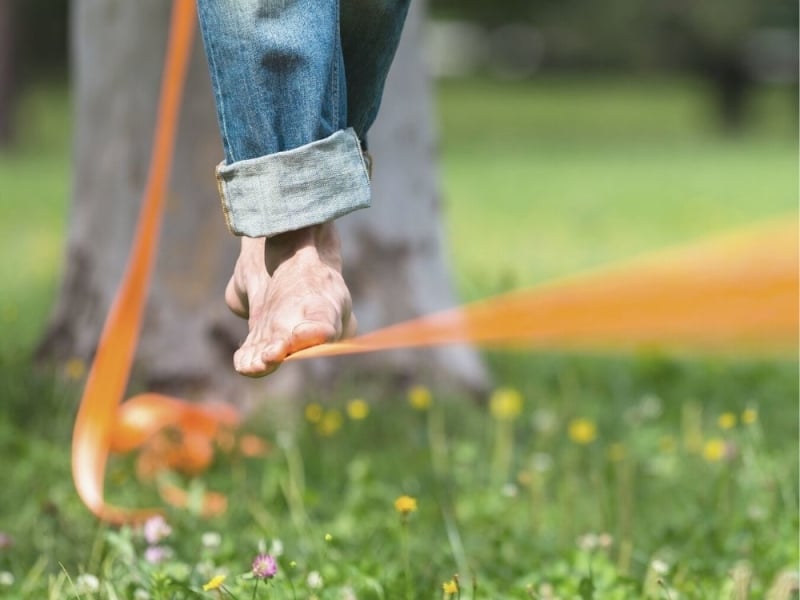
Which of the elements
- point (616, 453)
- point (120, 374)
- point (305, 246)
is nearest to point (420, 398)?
point (616, 453)

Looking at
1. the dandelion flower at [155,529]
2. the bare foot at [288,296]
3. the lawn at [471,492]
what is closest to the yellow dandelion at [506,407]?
the lawn at [471,492]

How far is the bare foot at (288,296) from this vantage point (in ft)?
6.58

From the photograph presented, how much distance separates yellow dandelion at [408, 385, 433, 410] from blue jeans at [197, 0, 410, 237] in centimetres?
140

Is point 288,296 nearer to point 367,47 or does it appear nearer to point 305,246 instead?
point 305,246

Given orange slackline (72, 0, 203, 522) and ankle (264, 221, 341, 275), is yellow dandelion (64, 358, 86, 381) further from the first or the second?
ankle (264, 221, 341, 275)

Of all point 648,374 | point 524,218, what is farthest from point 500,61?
point 648,374

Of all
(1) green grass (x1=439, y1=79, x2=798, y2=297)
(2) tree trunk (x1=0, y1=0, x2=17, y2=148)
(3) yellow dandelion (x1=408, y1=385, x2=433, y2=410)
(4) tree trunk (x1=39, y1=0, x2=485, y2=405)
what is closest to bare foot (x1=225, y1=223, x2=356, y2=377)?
(3) yellow dandelion (x1=408, y1=385, x2=433, y2=410)

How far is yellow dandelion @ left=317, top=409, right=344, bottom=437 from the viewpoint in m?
3.69

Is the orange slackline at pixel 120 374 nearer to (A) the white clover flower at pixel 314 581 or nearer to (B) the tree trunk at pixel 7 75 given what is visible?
(A) the white clover flower at pixel 314 581

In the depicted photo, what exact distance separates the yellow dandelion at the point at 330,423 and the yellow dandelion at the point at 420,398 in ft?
0.68

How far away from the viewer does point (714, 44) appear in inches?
981

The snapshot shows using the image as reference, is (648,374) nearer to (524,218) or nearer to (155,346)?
(155,346)

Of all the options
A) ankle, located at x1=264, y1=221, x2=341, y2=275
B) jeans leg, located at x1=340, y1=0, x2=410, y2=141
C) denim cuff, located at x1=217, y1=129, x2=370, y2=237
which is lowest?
ankle, located at x1=264, y1=221, x2=341, y2=275

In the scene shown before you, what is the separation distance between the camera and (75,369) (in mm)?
3914
